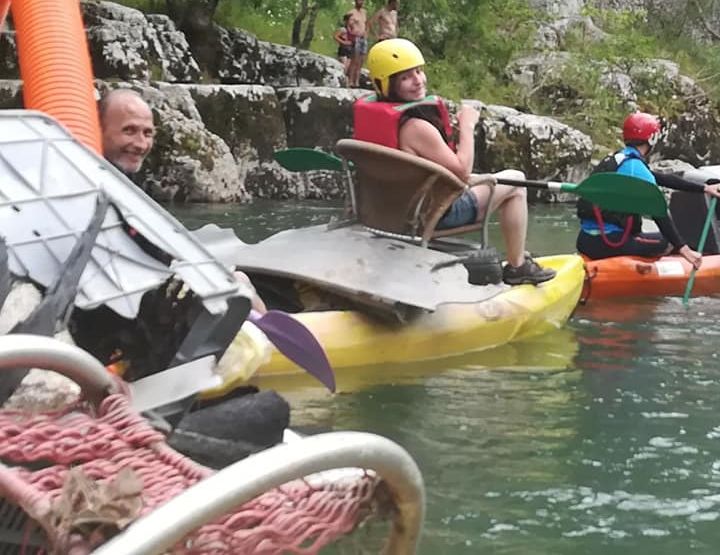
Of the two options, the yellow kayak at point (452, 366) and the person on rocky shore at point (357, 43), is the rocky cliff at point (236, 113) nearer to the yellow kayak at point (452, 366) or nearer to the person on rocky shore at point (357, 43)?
the person on rocky shore at point (357, 43)

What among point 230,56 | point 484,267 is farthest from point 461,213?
point 230,56

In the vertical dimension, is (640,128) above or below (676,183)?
above

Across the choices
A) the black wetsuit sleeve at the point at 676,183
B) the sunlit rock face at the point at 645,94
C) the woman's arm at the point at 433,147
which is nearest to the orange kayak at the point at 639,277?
A: the black wetsuit sleeve at the point at 676,183

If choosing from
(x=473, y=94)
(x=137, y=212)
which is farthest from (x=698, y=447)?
(x=473, y=94)

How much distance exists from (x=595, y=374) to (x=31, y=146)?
3155 mm

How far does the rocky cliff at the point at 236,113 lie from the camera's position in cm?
1152

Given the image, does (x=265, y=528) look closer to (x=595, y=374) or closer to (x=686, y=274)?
(x=595, y=374)

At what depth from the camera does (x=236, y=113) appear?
12508 millimetres

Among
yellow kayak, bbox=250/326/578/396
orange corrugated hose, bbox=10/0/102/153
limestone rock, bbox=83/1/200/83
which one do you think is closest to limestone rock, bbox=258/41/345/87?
limestone rock, bbox=83/1/200/83

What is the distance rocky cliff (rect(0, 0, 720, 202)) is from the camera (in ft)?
37.8

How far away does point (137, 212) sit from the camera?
218 cm

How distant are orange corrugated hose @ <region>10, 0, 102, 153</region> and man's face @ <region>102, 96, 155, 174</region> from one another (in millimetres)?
203

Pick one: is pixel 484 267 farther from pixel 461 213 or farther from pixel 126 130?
pixel 126 130

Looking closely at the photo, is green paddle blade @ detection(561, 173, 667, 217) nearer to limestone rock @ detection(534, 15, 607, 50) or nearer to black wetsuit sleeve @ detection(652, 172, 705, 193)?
black wetsuit sleeve @ detection(652, 172, 705, 193)
